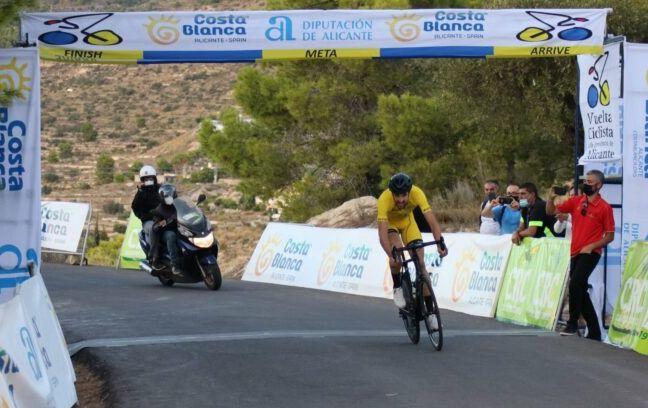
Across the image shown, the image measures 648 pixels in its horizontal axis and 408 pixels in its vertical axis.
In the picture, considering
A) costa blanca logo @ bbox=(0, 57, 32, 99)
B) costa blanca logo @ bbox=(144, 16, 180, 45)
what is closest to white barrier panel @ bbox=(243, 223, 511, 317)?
costa blanca logo @ bbox=(144, 16, 180, 45)

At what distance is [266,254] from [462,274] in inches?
300

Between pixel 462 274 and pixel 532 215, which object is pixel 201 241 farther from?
pixel 532 215

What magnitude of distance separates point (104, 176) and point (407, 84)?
103 ft

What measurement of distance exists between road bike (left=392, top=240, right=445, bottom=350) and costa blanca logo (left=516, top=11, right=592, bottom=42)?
3.96 m

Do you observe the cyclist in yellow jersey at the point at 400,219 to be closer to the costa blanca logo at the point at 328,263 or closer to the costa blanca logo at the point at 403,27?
the costa blanca logo at the point at 403,27

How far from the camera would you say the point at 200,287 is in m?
20.8

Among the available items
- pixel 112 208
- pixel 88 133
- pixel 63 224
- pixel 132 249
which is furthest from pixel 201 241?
pixel 88 133

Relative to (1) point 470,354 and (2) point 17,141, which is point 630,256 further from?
(2) point 17,141

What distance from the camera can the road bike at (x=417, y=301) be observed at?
12.5m

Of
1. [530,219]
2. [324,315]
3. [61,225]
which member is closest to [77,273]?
[61,225]

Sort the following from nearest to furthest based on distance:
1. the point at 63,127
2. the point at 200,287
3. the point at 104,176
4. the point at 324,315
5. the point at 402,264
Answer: the point at 402,264 → the point at 324,315 → the point at 200,287 → the point at 104,176 → the point at 63,127

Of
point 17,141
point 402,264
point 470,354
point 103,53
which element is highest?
point 103,53

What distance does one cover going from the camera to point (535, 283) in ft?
51.6

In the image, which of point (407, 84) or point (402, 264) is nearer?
point (402, 264)
